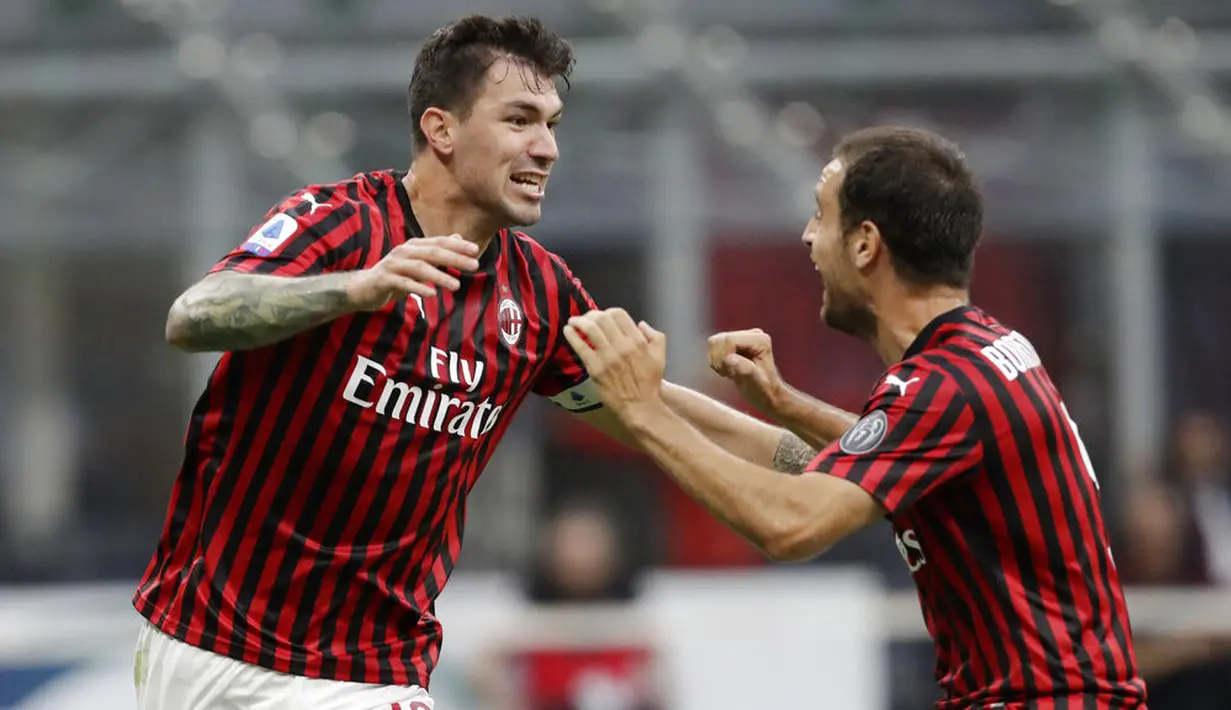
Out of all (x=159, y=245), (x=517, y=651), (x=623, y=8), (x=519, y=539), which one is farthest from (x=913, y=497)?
(x=159, y=245)

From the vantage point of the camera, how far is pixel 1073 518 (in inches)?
162

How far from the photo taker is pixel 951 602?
412 centimetres

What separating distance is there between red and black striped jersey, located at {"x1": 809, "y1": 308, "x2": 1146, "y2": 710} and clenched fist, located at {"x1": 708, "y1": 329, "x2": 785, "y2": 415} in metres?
0.71

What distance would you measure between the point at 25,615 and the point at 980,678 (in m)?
4.62

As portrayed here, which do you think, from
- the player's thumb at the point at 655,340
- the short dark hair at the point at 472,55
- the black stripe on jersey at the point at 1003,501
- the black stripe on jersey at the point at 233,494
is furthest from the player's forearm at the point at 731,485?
the short dark hair at the point at 472,55

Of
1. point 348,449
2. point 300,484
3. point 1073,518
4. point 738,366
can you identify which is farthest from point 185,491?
point 1073,518

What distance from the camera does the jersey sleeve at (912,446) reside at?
4027mm

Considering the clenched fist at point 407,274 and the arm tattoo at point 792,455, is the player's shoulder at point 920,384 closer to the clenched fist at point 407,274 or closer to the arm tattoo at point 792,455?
the arm tattoo at point 792,455

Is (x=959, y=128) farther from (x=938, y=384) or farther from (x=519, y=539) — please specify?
(x=938, y=384)

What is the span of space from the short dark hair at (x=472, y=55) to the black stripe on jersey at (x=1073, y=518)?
137cm

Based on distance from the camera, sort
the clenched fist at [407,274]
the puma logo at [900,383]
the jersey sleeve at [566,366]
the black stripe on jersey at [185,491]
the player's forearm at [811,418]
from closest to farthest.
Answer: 1. the clenched fist at [407,274]
2. the puma logo at [900,383]
3. the black stripe on jersey at [185,491]
4. the jersey sleeve at [566,366]
5. the player's forearm at [811,418]

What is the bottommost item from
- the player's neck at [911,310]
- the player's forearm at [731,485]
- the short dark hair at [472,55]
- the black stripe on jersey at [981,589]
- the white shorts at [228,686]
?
the white shorts at [228,686]

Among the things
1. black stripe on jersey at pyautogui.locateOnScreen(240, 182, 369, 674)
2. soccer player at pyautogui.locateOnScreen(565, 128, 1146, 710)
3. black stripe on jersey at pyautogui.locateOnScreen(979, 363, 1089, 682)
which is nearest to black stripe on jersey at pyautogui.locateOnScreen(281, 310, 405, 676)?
black stripe on jersey at pyautogui.locateOnScreen(240, 182, 369, 674)

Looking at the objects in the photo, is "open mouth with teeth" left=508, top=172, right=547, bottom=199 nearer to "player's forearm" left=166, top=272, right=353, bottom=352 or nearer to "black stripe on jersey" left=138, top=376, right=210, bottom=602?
"player's forearm" left=166, top=272, right=353, bottom=352
